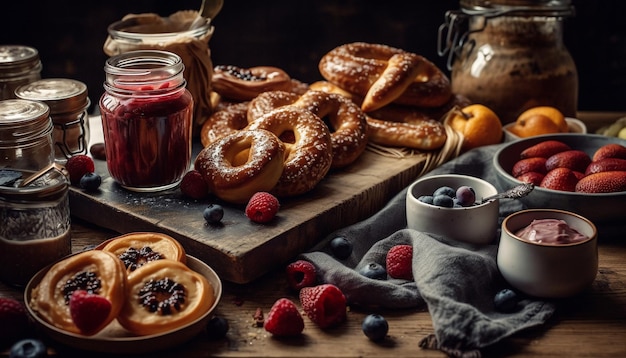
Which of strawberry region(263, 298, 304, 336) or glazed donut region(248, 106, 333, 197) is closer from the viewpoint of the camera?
strawberry region(263, 298, 304, 336)

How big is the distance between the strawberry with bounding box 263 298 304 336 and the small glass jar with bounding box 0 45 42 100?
1204 millimetres

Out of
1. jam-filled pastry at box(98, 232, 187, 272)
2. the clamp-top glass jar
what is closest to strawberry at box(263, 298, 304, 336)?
jam-filled pastry at box(98, 232, 187, 272)

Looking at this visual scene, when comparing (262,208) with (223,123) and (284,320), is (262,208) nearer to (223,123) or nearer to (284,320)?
(284,320)

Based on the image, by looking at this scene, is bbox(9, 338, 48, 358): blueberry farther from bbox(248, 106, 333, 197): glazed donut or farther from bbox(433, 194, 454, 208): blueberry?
bbox(433, 194, 454, 208): blueberry

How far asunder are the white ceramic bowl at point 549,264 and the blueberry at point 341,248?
360mm

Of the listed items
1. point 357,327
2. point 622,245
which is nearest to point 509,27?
point 622,245

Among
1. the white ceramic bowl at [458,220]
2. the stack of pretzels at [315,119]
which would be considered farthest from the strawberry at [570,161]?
the stack of pretzels at [315,119]

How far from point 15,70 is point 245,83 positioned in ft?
2.29

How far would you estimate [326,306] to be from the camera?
A: 64.4 inches

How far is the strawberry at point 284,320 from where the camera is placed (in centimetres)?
157

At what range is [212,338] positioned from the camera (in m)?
1.58

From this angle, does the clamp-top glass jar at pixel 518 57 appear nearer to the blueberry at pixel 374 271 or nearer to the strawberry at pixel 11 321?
the blueberry at pixel 374 271

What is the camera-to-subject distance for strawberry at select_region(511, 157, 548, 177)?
213cm

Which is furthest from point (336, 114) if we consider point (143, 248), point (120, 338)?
point (120, 338)
